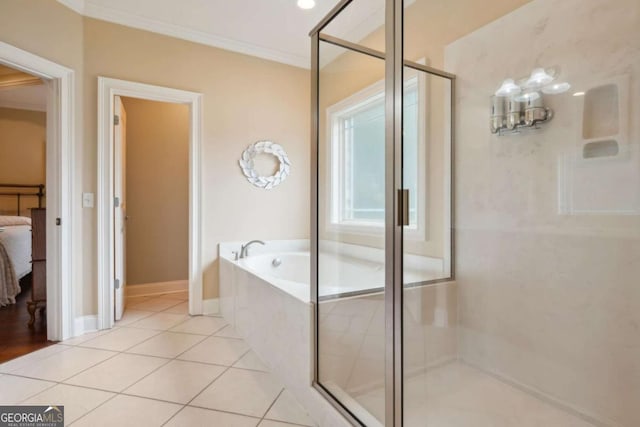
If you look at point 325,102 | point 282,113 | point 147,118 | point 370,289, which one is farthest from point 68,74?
point 370,289

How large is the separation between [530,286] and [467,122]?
0.93 metres

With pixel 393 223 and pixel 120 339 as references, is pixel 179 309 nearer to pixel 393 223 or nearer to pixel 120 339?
pixel 120 339

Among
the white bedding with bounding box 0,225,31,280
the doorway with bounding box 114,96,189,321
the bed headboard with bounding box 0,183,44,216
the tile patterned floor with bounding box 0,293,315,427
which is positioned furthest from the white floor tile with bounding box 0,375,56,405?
the bed headboard with bounding box 0,183,44,216

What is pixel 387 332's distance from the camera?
4.32 ft

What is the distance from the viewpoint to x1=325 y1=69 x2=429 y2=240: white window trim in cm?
183

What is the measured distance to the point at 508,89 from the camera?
1698 mm

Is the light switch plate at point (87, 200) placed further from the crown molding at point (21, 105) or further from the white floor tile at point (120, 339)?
the crown molding at point (21, 105)

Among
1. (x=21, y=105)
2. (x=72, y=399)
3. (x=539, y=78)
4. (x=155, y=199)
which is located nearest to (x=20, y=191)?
(x=21, y=105)

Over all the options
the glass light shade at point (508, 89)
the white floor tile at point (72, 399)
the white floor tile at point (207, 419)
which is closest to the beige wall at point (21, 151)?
the white floor tile at point (72, 399)

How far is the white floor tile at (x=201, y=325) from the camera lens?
8.66ft

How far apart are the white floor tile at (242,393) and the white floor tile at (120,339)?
922 millimetres

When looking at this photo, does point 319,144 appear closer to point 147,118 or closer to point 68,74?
point 68,74

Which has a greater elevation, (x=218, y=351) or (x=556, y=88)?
(x=556, y=88)

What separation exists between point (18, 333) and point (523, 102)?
12.3ft
